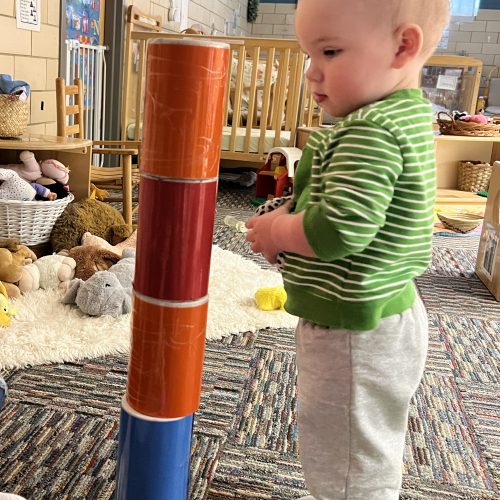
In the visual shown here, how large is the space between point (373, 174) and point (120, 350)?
110cm

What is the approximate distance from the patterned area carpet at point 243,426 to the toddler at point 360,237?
0.31 metres

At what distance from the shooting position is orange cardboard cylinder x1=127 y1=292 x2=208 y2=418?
0.74 meters

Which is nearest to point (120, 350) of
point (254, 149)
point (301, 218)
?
point (301, 218)

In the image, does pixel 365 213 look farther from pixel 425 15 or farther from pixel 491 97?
pixel 491 97

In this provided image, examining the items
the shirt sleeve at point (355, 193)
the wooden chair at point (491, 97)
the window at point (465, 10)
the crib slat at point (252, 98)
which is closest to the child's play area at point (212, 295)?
the shirt sleeve at point (355, 193)

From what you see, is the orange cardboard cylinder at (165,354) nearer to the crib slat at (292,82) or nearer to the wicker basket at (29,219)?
the wicker basket at (29,219)

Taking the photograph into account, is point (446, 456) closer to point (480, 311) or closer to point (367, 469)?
point (367, 469)

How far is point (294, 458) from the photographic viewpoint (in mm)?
1186

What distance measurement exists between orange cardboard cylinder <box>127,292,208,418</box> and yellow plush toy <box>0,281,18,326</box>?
1.02 metres

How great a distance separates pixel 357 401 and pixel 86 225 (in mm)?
1775

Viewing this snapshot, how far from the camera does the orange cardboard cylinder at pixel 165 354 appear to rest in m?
0.74

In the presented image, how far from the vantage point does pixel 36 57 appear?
2.88 metres

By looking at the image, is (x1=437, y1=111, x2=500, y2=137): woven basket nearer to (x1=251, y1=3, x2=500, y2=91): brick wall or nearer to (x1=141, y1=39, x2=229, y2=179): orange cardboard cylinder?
(x1=251, y1=3, x2=500, y2=91): brick wall

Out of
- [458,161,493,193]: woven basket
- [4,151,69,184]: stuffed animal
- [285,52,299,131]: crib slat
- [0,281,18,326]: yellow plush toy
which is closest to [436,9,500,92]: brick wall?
[458,161,493,193]: woven basket
